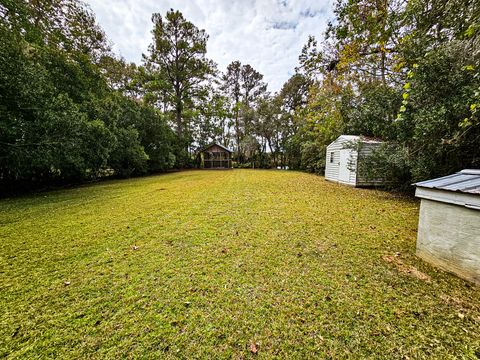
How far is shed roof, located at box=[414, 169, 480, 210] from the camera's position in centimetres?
190

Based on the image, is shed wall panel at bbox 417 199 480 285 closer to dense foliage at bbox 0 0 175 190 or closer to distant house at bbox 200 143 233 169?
dense foliage at bbox 0 0 175 190

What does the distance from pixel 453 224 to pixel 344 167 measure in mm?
8222

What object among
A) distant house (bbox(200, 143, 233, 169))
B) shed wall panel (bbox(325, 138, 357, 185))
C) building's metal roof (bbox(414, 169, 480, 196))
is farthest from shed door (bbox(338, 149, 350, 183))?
distant house (bbox(200, 143, 233, 169))

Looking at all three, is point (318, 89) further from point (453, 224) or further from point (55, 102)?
point (55, 102)

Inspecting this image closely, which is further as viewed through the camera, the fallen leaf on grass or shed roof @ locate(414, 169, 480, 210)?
the fallen leaf on grass

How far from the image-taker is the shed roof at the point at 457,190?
74.9 inches

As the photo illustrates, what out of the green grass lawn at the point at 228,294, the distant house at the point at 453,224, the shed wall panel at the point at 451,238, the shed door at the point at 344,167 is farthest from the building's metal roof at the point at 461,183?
the shed door at the point at 344,167

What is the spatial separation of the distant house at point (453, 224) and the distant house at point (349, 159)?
554 centimetres

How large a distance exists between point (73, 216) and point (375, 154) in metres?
9.59

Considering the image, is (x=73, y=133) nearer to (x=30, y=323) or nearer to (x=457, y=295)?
(x=30, y=323)

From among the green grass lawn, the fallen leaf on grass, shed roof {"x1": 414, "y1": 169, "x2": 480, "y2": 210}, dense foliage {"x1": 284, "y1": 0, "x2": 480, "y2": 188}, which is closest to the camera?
the green grass lawn

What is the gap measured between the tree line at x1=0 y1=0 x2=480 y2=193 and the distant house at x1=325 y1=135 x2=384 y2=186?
27.8 inches

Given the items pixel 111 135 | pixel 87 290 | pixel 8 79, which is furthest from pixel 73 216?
pixel 111 135

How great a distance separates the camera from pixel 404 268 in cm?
247
